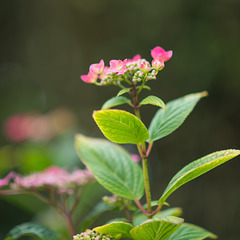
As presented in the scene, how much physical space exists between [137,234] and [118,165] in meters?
0.14

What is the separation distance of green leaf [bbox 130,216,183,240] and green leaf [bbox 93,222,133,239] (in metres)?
0.02

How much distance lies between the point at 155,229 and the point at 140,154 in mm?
91

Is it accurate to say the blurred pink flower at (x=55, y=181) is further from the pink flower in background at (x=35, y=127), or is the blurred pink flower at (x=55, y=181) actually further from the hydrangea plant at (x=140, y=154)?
the pink flower in background at (x=35, y=127)

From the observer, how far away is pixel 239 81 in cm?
229

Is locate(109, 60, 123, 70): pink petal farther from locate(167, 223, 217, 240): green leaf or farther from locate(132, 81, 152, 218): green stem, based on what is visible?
locate(167, 223, 217, 240): green leaf

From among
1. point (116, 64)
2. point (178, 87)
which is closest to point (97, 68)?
point (116, 64)

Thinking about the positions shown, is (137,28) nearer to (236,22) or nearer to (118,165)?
(236,22)

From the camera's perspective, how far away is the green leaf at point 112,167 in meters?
0.43

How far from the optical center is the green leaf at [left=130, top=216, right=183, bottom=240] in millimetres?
333

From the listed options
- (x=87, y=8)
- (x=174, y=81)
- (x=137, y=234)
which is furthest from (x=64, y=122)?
(x=87, y=8)

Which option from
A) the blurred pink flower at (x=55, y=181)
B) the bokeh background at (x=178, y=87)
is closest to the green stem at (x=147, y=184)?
the blurred pink flower at (x=55, y=181)

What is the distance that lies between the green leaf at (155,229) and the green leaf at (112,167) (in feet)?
0.25

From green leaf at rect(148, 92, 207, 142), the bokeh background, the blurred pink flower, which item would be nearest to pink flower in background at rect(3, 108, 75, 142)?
the bokeh background

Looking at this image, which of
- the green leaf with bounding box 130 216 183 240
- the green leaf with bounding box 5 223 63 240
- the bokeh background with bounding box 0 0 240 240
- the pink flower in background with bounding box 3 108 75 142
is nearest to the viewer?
the green leaf with bounding box 130 216 183 240
